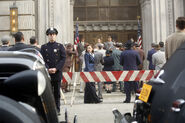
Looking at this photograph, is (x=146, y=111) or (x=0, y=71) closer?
(x=0, y=71)

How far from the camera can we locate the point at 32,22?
16.9 m

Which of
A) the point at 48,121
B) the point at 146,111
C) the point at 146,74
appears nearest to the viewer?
the point at 48,121

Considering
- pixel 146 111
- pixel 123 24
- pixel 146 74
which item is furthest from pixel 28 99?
pixel 123 24

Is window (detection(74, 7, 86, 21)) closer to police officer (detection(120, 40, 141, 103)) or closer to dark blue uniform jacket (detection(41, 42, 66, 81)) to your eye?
police officer (detection(120, 40, 141, 103))

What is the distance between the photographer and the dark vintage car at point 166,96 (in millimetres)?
3268

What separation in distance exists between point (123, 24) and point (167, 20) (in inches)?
208

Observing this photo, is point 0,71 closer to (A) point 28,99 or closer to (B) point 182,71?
(A) point 28,99

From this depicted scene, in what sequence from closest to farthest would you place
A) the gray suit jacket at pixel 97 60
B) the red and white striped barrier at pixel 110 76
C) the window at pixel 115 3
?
the red and white striped barrier at pixel 110 76 < the gray suit jacket at pixel 97 60 < the window at pixel 115 3

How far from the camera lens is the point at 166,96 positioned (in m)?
3.60

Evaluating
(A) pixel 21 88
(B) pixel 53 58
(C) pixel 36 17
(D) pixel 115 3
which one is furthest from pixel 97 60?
(A) pixel 21 88

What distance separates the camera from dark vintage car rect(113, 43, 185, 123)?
3.27 m

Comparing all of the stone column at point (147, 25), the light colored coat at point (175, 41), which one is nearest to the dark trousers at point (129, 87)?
the light colored coat at point (175, 41)

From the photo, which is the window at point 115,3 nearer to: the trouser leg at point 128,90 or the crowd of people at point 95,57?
the crowd of people at point 95,57

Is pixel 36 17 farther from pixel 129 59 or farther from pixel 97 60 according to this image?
pixel 129 59
